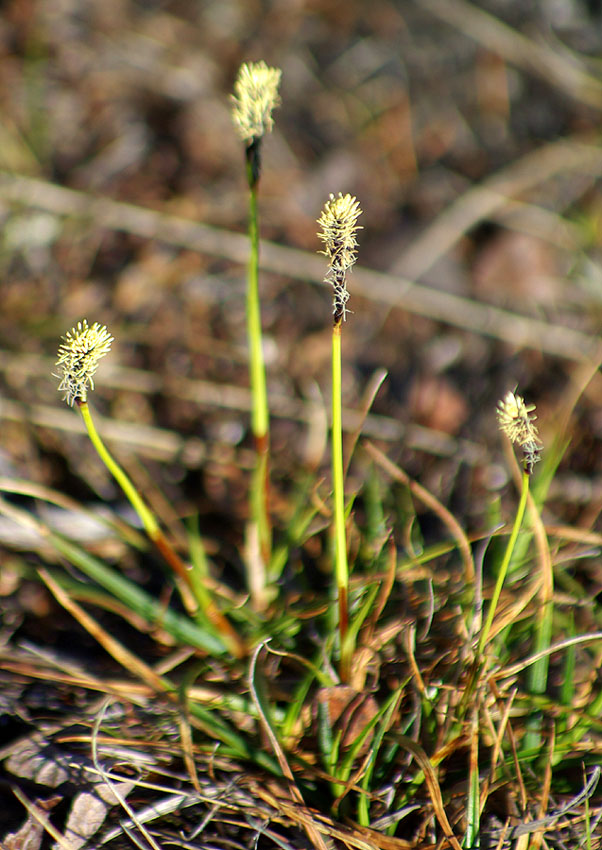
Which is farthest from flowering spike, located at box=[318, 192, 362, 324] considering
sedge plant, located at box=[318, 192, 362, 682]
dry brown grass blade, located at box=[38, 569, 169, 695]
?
dry brown grass blade, located at box=[38, 569, 169, 695]

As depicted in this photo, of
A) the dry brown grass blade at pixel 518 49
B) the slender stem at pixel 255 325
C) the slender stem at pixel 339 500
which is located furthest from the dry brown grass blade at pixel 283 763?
the dry brown grass blade at pixel 518 49

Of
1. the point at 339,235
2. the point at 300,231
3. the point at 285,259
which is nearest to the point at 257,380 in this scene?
the point at 339,235

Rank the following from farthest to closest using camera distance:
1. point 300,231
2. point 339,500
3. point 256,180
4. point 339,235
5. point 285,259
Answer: point 300,231 < point 285,259 < point 256,180 < point 339,500 < point 339,235

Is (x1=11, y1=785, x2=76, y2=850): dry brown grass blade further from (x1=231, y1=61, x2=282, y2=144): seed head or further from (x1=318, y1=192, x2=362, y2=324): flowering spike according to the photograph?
(x1=231, y1=61, x2=282, y2=144): seed head

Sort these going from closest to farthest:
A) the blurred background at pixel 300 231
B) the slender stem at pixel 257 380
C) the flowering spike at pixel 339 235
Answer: the flowering spike at pixel 339 235
the slender stem at pixel 257 380
the blurred background at pixel 300 231

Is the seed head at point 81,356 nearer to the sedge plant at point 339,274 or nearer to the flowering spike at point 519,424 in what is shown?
the sedge plant at point 339,274

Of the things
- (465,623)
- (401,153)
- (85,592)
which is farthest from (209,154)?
(465,623)

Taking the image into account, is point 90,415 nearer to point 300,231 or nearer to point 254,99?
point 254,99
